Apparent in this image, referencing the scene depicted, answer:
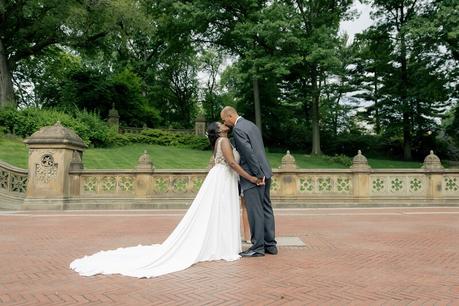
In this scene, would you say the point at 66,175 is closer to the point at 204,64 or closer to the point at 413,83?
the point at 413,83

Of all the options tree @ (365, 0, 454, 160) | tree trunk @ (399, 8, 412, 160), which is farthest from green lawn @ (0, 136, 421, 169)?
tree @ (365, 0, 454, 160)

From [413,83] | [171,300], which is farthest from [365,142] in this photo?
[171,300]

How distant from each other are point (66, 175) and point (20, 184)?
1782 millimetres

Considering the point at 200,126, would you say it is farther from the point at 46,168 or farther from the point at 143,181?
the point at 46,168

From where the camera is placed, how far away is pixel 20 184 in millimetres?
15430

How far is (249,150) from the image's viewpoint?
655 cm

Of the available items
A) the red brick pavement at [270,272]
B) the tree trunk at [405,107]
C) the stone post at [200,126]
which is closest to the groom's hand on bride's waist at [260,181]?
the red brick pavement at [270,272]

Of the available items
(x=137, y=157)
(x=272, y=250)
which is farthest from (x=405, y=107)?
(x=272, y=250)

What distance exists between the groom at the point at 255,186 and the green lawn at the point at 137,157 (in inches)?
680

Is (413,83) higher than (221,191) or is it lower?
higher

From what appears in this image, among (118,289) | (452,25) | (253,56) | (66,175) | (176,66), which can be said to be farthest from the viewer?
(176,66)

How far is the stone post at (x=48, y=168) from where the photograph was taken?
48.4ft

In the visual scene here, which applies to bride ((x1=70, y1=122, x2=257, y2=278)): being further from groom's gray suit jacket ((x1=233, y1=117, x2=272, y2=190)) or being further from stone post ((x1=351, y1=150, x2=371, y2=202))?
stone post ((x1=351, y1=150, x2=371, y2=202))

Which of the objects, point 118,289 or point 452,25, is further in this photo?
point 452,25
